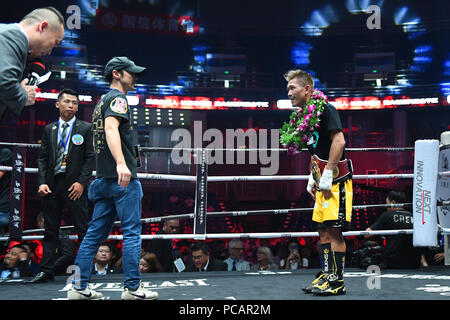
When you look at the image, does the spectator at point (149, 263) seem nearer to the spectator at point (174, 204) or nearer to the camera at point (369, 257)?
the camera at point (369, 257)

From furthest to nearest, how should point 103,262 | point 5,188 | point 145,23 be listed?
1. point 145,23
2. point 103,262
3. point 5,188

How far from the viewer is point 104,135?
233 centimetres

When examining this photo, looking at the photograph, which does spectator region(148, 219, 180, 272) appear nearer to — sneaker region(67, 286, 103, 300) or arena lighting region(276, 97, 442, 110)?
sneaker region(67, 286, 103, 300)

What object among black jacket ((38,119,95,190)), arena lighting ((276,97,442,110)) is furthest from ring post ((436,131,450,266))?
arena lighting ((276,97,442,110))

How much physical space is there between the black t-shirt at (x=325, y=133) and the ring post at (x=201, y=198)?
3.84 ft

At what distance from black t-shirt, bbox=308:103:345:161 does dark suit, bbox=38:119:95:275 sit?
1602 millimetres

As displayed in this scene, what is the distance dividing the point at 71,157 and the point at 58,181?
197mm

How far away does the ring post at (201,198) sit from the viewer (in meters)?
3.58

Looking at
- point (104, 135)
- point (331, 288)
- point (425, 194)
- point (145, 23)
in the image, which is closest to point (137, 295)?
point (104, 135)

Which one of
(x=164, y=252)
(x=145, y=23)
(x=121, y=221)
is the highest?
(x=145, y=23)

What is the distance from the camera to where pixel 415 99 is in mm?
15562

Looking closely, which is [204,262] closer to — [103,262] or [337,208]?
[103,262]

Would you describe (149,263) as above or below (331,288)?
below
